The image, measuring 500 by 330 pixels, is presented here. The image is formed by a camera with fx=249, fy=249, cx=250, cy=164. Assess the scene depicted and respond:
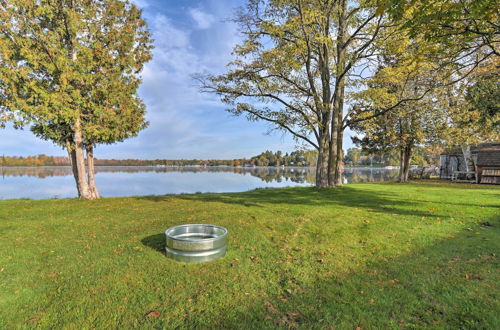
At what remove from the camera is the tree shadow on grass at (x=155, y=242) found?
5.50m

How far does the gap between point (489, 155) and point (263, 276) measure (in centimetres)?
2885

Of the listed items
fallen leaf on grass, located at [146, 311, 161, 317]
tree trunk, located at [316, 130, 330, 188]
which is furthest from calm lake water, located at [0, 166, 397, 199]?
fallen leaf on grass, located at [146, 311, 161, 317]

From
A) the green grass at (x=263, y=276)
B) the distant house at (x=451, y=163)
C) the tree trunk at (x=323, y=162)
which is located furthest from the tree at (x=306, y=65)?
the distant house at (x=451, y=163)

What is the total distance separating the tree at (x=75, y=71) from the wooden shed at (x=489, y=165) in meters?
29.1

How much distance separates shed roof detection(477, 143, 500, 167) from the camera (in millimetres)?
22344

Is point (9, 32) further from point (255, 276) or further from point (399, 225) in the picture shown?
point (399, 225)

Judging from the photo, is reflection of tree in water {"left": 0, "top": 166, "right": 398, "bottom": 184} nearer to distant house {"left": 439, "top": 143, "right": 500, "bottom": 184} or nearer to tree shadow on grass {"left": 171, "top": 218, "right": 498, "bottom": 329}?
distant house {"left": 439, "top": 143, "right": 500, "bottom": 184}

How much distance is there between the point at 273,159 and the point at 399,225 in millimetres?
99894

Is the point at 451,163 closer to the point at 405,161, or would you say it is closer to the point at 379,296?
Result: the point at 405,161

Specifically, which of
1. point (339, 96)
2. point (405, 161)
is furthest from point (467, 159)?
point (339, 96)

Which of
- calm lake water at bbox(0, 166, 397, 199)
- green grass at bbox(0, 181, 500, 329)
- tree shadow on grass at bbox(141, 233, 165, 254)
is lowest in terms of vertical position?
calm lake water at bbox(0, 166, 397, 199)

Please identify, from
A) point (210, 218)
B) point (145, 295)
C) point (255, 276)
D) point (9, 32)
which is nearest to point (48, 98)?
point (9, 32)

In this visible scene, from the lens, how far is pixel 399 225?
7.29 metres

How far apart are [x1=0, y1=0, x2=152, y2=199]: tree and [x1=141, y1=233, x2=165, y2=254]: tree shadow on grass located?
8.89 metres
